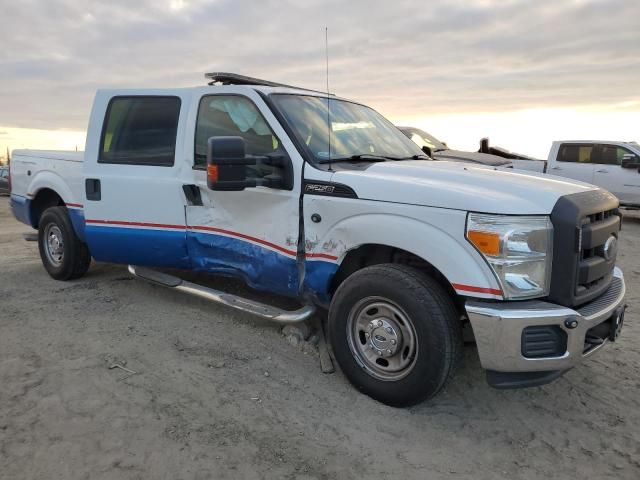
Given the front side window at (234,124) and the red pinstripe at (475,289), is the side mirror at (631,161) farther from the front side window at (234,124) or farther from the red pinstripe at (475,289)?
the red pinstripe at (475,289)

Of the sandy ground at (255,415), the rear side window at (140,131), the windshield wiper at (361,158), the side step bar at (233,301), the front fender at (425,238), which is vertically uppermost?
the rear side window at (140,131)

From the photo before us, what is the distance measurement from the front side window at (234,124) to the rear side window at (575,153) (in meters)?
11.5

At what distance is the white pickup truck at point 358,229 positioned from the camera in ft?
10.3

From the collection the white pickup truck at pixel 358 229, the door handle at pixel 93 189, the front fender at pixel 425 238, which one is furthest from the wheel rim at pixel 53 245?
the front fender at pixel 425 238

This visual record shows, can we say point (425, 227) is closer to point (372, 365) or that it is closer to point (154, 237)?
point (372, 365)

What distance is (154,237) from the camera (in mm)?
4941

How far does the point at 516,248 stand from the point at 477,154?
24.9ft

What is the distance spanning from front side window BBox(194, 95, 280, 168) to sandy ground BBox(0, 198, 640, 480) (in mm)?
1479

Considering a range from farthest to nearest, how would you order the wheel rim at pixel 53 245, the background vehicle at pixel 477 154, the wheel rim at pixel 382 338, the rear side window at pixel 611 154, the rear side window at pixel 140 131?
the rear side window at pixel 611 154 → the background vehicle at pixel 477 154 → the wheel rim at pixel 53 245 → the rear side window at pixel 140 131 → the wheel rim at pixel 382 338

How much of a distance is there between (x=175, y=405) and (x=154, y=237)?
6.05 feet

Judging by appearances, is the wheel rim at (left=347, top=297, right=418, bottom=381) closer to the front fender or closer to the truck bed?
the front fender

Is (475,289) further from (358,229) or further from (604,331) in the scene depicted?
(604,331)

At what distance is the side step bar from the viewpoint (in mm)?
4218

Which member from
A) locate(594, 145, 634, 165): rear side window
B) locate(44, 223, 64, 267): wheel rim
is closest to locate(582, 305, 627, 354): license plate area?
locate(44, 223, 64, 267): wheel rim
